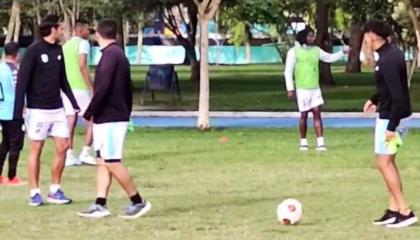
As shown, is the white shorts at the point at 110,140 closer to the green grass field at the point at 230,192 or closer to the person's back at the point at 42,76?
the green grass field at the point at 230,192

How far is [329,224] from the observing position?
1059 cm

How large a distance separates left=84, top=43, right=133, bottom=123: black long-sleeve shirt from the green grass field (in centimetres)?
100

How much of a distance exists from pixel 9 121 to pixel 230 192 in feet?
9.32

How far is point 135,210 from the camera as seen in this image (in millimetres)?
11070

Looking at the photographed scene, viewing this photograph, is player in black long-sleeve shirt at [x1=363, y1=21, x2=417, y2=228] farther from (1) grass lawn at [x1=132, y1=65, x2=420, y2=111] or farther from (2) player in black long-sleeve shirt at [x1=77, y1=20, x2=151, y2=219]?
(1) grass lawn at [x1=132, y1=65, x2=420, y2=111]

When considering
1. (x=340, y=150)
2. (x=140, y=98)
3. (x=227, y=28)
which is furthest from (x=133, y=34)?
(x=340, y=150)

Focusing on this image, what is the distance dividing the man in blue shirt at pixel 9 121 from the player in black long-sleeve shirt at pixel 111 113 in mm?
2909

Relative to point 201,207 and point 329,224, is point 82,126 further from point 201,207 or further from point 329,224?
point 329,224

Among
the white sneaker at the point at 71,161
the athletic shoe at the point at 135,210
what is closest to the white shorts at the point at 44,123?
the athletic shoe at the point at 135,210

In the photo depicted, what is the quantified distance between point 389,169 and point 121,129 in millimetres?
2541

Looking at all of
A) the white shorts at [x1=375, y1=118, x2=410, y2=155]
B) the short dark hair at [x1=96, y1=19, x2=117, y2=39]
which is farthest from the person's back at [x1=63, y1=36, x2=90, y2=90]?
the white shorts at [x1=375, y1=118, x2=410, y2=155]

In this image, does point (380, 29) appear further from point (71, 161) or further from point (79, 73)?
point (71, 161)

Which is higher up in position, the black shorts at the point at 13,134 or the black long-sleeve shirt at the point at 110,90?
the black long-sleeve shirt at the point at 110,90

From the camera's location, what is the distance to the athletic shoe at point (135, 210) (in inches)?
435
